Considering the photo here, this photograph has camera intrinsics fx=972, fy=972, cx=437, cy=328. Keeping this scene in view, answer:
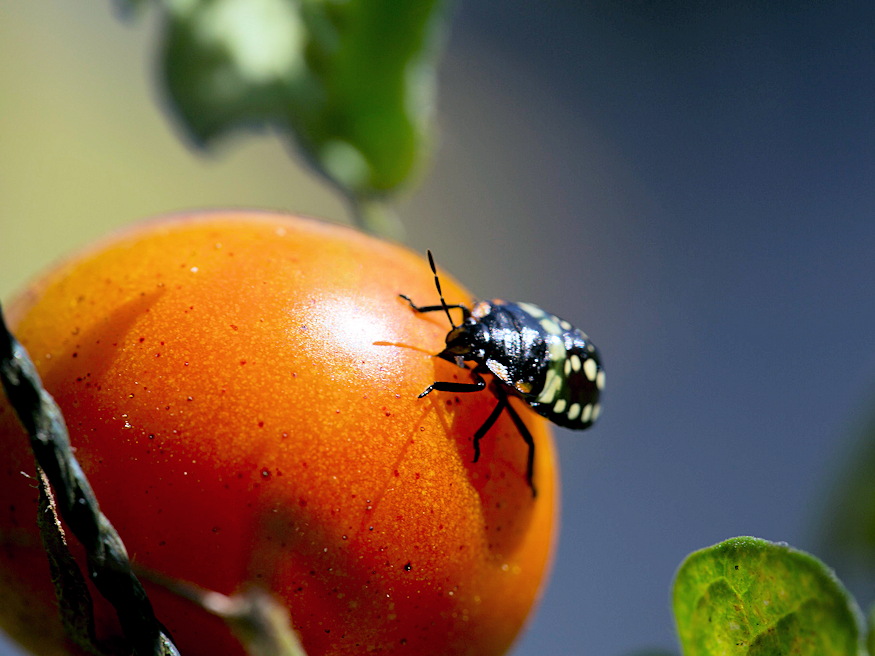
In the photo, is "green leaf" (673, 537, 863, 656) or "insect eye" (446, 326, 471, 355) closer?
"green leaf" (673, 537, 863, 656)

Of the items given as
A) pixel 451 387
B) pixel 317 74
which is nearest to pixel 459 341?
pixel 451 387

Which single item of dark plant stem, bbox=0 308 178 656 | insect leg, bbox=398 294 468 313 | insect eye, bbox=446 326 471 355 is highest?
insect leg, bbox=398 294 468 313

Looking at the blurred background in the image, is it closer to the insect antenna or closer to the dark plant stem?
the insect antenna

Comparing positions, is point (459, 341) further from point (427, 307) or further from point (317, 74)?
point (317, 74)

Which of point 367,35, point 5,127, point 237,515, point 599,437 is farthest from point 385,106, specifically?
point 599,437

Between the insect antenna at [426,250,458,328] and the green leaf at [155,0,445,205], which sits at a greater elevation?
the green leaf at [155,0,445,205]

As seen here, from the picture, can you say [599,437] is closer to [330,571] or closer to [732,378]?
[732,378]

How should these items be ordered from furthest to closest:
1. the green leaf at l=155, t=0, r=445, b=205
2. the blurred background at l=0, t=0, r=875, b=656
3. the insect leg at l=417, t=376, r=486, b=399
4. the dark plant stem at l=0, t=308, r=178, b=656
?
1. the blurred background at l=0, t=0, r=875, b=656
2. the green leaf at l=155, t=0, r=445, b=205
3. the insect leg at l=417, t=376, r=486, b=399
4. the dark plant stem at l=0, t=308, r=178, b=656

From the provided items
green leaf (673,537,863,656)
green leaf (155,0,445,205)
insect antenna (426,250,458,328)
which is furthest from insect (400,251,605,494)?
green leaf (155,0,445,205)
